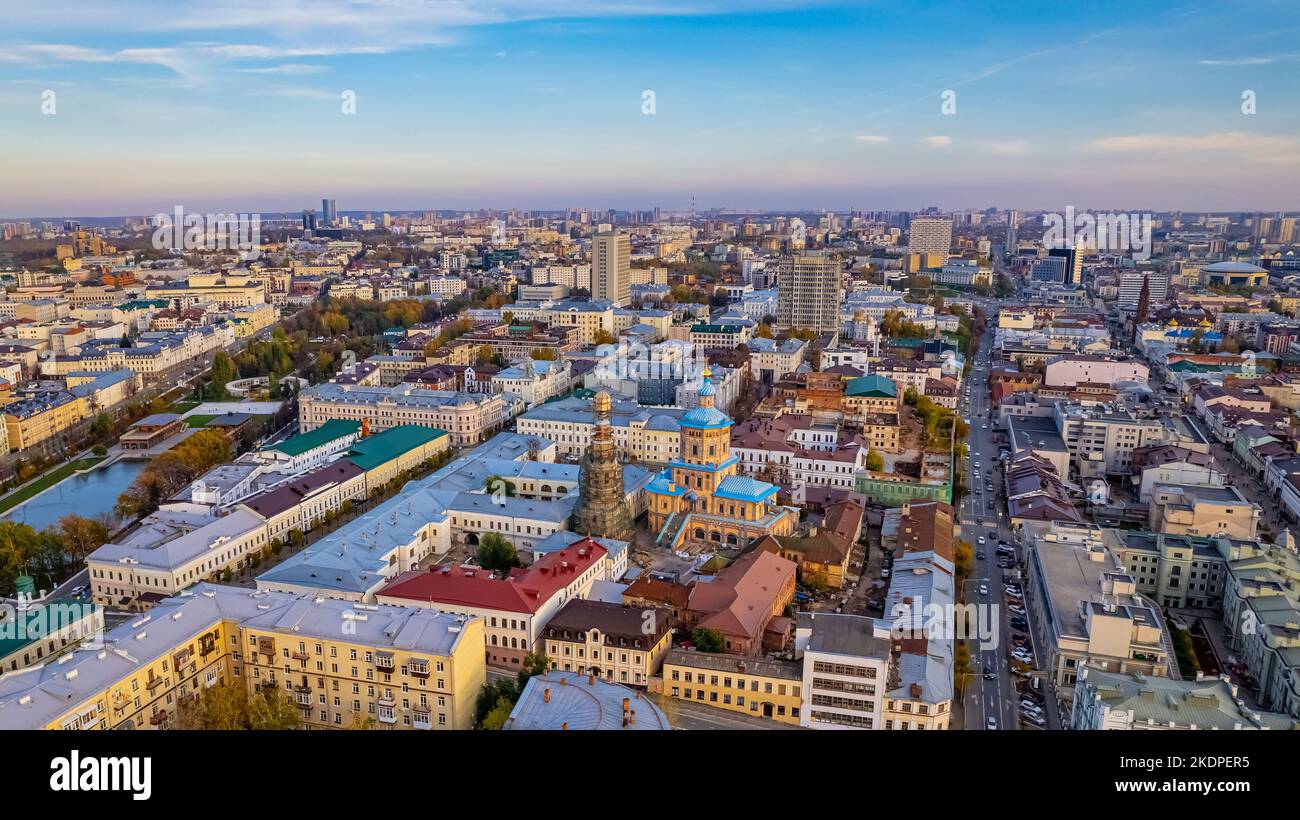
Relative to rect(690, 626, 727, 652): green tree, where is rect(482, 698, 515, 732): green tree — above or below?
above

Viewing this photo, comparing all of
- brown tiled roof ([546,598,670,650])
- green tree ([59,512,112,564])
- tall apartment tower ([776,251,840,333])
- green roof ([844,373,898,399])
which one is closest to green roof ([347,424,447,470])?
green tree ([59,512,112,564])

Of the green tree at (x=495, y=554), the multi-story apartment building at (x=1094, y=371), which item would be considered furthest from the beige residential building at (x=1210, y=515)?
the multi-story apartment building at (x=1094, y=371)

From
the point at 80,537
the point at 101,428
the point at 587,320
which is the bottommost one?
the point at 80,537

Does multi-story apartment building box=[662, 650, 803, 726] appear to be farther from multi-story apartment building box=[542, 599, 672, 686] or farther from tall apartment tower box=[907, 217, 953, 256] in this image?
tall apartment tower box=[907, 217, 953, 256]

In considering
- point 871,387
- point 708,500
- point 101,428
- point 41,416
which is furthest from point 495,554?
point 41,416

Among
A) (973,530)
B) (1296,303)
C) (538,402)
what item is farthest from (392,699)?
(1296,303)

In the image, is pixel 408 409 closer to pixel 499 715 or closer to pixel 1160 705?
pixel 499 715

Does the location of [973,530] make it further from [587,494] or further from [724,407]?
[724,407]
